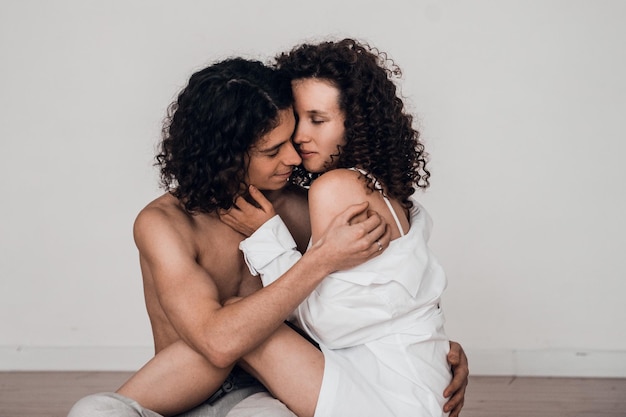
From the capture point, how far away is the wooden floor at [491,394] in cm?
350

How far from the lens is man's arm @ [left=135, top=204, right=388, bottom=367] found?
2.11 meters

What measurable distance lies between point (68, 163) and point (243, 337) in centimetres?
246

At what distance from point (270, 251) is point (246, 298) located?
232 mm

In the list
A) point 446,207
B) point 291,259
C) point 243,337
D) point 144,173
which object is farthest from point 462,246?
point 243,337

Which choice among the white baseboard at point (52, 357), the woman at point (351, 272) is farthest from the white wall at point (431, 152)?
the woman at point (351, 272)

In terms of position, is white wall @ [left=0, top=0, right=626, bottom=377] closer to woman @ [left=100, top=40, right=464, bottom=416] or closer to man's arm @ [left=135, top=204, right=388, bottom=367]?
woman @ [left=100, top=40, right=464, bottom=416]

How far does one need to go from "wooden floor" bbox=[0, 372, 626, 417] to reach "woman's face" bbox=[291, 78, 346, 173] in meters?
1.45

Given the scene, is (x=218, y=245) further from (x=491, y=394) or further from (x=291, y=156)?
(x=491, y=394)

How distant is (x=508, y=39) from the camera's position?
3.97m

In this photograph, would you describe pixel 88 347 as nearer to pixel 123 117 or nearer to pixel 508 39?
pixel 123 117

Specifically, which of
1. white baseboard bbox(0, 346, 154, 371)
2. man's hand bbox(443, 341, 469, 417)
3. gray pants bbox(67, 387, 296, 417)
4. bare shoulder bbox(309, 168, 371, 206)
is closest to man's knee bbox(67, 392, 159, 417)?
gray pants bbox(67, 387, 296, 417)

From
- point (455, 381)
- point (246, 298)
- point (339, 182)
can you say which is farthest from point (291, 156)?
point (455, 381)

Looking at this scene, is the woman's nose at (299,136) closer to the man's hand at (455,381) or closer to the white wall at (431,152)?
the man's hand at (455,381)

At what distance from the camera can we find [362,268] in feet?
7.34
